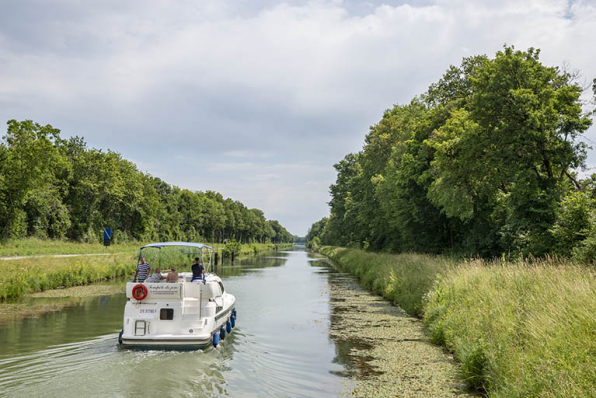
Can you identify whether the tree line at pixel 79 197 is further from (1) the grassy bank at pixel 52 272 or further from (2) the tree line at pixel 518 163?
(2) the tree line at pixel 518 163

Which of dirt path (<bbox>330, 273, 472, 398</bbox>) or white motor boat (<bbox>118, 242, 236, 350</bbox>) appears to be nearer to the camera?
dirt path (<bbox>330, 273, 472, 398</bbox>)

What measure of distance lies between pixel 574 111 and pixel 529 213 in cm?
518

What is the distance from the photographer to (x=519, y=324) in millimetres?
8789

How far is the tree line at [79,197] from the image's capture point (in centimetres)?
4350

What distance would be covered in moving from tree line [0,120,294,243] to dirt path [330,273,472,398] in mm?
39803

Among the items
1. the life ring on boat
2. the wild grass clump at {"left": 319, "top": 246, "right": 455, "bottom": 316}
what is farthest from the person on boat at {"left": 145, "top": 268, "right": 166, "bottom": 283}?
the wild grass clump at {"left": 319, "top": 246, "right": 455, "bottom": 316}

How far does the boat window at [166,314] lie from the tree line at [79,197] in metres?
39.2

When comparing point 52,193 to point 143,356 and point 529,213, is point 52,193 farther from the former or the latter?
point 529,213

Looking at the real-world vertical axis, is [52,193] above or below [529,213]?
above

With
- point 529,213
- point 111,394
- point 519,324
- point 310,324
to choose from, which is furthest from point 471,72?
point 111,394

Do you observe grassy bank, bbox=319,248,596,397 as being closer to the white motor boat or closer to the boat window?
the white motor boat

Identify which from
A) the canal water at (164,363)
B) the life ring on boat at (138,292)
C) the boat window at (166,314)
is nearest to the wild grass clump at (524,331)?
the canal water at (164,363)

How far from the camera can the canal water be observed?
8.76 metres

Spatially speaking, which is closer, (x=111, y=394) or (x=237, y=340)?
(x=111, y=394)
